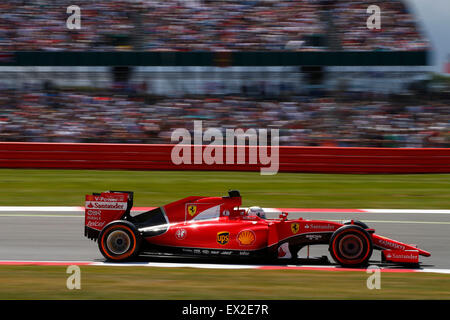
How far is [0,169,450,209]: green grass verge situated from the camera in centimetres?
1276

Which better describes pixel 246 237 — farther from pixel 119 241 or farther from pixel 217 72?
pixel 217 72

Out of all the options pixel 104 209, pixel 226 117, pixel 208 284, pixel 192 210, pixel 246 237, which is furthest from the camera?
pixel 226 117

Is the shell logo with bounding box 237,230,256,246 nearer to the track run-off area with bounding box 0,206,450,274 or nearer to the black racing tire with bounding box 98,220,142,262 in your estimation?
the track run-off area with bounding box 0,206,450,274

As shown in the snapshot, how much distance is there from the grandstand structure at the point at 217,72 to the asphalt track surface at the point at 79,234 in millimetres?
6306

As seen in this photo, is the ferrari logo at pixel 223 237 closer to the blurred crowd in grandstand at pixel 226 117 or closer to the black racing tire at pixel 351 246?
the black racing tire at pixel 351 246

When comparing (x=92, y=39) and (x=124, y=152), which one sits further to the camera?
(x=92, y=39)

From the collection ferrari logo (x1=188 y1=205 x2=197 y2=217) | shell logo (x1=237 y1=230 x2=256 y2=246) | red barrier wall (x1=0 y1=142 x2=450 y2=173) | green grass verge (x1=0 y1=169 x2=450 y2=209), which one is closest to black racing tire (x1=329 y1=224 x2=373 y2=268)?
shell logo (x1=237 y1=230 x2=256 y2=246)

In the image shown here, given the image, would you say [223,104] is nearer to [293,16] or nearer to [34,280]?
[293,16]

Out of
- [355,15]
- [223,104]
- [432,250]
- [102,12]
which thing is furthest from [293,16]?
[432,250]

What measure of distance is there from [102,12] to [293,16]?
624cm

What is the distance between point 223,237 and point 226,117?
37.7 ft

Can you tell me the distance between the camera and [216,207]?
7281 mm

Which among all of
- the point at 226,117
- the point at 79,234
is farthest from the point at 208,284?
the point at 226,117

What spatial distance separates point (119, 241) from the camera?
7.35m
